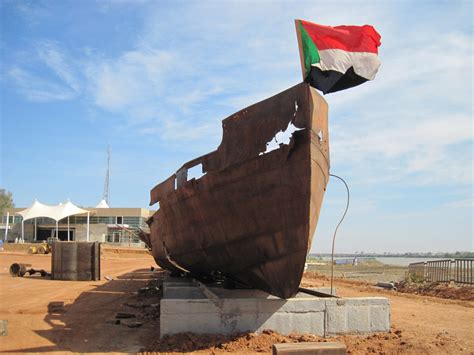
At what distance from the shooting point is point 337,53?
19.2ft

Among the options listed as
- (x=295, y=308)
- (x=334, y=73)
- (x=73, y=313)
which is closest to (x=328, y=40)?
(x=334, y=73)

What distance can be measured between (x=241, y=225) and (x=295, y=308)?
1397 millimetres

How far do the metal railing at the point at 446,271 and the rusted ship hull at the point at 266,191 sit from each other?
11.2m

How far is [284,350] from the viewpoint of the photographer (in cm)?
448

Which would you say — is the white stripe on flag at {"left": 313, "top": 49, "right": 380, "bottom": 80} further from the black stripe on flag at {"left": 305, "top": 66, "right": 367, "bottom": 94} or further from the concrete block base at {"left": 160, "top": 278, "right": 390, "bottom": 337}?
the concrete block base at {"left": 160, "top": 278, "right": 390, "bottom": 337}

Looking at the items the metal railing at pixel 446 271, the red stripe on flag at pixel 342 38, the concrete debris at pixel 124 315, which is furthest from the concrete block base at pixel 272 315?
the metal railing at pixel 446 271

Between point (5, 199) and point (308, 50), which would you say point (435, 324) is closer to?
point (308, 50)

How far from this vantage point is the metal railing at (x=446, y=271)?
15836 millimetres

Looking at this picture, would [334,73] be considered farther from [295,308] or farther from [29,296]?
[29,296]

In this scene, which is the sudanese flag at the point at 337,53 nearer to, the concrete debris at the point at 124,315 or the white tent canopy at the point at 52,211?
the concrete debris at the point at 124,315

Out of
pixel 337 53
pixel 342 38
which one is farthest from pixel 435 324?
pixel 342 38

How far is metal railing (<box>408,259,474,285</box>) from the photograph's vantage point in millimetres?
15836

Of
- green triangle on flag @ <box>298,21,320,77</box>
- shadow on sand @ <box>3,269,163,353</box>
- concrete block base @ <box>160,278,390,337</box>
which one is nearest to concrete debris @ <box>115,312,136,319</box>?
shadow on sand @ <box>3,269,163,353</box>

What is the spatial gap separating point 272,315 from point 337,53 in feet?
11.9
